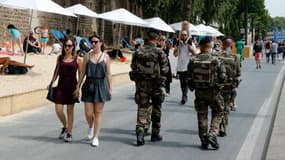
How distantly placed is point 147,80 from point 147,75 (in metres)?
0.10

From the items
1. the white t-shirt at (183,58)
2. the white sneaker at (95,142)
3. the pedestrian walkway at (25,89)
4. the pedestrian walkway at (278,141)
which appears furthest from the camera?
the white t-shirt at (183,58)

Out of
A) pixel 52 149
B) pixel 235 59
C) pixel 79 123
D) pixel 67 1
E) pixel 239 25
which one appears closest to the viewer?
pixel 52 149

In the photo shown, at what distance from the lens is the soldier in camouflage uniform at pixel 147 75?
886cm

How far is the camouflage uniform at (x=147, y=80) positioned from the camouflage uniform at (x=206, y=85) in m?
0.48

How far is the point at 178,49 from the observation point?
14.2 m

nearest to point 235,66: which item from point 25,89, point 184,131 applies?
point 184,131

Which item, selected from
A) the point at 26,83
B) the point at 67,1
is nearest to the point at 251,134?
the point at 26,83

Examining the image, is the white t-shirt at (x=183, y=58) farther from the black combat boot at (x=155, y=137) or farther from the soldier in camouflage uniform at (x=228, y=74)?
the black combat boot at (x=155, y=137)

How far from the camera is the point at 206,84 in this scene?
28.3 ft

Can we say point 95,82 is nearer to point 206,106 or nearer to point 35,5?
point 206,106

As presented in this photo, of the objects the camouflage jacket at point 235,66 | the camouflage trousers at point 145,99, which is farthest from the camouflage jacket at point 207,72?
the camouflage jacket at point 235,66

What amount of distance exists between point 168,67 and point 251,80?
1591 centimetres

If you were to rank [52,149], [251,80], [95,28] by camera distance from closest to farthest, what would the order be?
[52,149] → [251,80] → [95,28]

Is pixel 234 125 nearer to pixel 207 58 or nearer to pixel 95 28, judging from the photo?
pixel 207 58
